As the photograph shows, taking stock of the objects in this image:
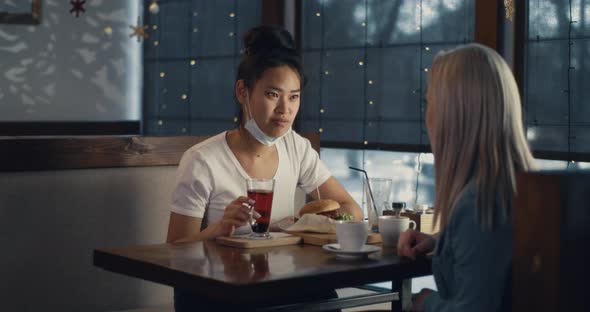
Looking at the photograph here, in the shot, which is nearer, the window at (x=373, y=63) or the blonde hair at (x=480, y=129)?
the blonde hair at (x=480, y=129)

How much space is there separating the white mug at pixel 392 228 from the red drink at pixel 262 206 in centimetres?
30

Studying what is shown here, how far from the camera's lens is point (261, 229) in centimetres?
233

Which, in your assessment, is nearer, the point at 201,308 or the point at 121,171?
the point at 201,308

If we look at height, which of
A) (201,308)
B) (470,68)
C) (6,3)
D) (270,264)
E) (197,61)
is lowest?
(201,308)

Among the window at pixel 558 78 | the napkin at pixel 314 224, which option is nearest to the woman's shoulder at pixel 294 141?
the napkin at pixel 314 224

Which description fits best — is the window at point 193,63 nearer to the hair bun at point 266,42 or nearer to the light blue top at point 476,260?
the hair bun at point 266,42

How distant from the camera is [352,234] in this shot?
6.93 feet

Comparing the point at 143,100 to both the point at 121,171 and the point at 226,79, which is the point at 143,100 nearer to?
the point at 226,79

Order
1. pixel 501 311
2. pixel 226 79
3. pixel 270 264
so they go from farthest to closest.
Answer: pixel 226 79 → pixel 270 264 → pixel 501 311

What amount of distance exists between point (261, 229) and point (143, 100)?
5284 mm

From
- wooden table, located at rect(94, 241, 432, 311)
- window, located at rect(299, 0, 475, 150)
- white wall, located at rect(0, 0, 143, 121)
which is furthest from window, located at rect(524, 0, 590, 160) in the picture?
white wall, located at rect(0, 0, 143, 121)

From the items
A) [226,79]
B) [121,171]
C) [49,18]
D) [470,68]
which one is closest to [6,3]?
[49,18]

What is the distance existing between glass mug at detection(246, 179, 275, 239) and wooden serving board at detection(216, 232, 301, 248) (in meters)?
0.04

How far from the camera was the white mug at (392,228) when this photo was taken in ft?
7.61
